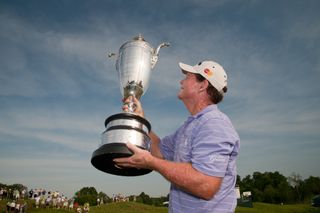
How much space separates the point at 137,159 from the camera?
249cm

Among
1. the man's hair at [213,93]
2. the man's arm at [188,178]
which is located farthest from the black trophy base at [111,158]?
the man's hair at [213,93]

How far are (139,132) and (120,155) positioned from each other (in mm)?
387

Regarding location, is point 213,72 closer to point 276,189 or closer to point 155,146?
Result: point 155,146

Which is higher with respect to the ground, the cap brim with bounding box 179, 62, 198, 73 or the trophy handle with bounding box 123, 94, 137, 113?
the cap brim with bounding box 179, 62, 198, 73

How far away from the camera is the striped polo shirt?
232 cm

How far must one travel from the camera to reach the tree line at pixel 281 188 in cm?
9769

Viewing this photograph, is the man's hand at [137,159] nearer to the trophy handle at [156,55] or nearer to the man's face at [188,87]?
the man's face at [188,87]

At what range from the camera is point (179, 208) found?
2.58 m

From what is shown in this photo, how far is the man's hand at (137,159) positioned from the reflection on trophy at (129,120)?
5 centimetres

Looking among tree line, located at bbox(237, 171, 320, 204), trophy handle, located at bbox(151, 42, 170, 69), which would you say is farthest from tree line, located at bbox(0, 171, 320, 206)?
trophy handle, located at bbox(151, 42, 170, 69)

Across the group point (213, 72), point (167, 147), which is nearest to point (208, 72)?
point (213, 72)

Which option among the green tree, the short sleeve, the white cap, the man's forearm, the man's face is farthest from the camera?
the green tree

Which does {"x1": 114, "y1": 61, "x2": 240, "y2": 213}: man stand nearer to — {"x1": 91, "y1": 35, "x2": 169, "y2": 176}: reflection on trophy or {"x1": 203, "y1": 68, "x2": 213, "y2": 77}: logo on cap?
{"x1": 203, "y1": 68, "x2": 213, "y2": 77}: logo on cap

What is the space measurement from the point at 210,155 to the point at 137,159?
2.07ft
